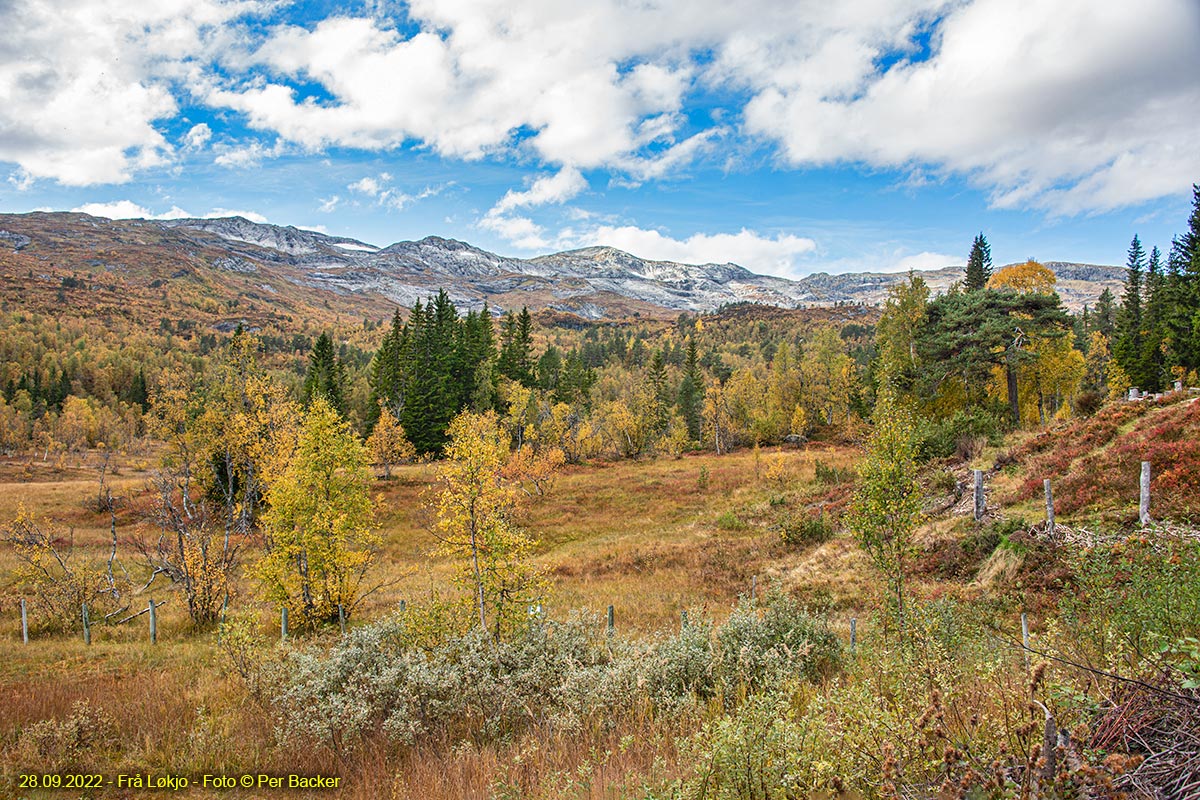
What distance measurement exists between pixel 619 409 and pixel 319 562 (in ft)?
170

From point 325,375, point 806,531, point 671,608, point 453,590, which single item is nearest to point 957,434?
point 806,531

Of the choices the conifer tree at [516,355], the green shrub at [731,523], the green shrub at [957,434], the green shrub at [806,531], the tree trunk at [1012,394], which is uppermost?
the conifer tree at [516,355]

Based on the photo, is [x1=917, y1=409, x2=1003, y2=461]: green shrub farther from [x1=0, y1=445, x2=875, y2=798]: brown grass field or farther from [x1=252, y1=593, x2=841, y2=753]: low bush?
[x1=252, y1=593, x2=841, y2=753]: low bush


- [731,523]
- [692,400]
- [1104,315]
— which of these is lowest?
[731,523]

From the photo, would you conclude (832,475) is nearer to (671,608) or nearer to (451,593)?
(671,608)

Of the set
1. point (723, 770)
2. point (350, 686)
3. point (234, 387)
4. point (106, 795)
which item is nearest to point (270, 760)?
point (350, 686)

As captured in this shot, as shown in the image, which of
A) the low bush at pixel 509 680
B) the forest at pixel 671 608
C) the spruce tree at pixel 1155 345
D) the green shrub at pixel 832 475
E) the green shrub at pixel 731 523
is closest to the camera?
the forest at pixel 671 608

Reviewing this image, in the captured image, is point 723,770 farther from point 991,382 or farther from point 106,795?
point 991,382

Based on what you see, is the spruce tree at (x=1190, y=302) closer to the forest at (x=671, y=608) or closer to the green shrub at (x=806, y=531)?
the forest at (x=671, y=608)

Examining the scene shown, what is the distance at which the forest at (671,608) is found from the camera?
419cm

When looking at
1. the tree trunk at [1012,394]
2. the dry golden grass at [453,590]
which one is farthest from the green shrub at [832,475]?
the tree trunk at [1012,394]

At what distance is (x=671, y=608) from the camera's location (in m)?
18.9

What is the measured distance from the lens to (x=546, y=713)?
7.32 meters

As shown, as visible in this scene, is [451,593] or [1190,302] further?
[1190,302]
